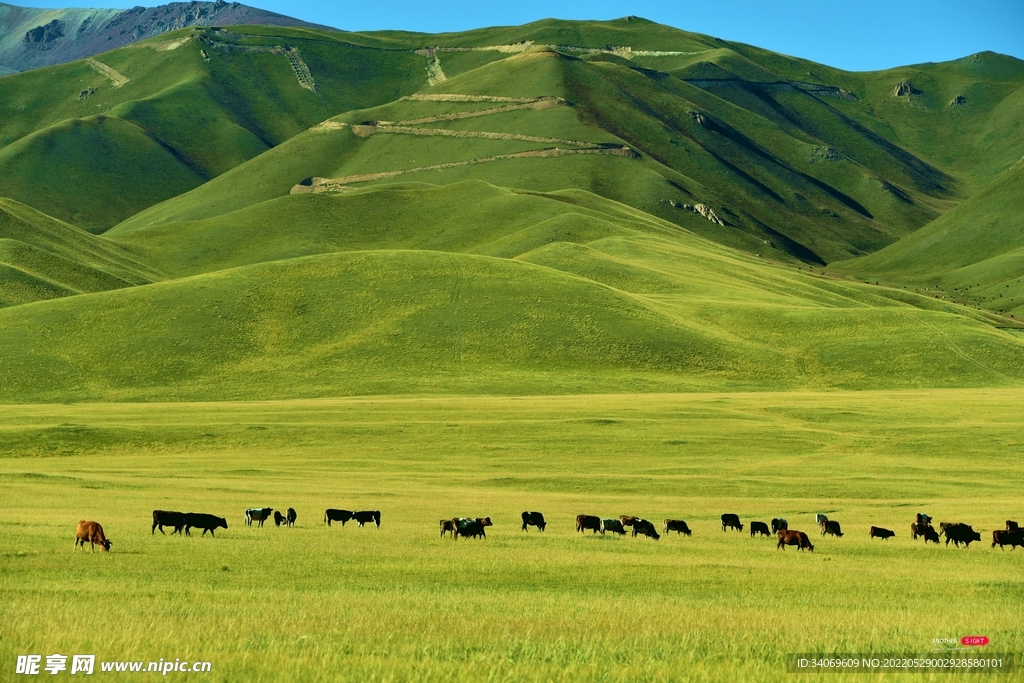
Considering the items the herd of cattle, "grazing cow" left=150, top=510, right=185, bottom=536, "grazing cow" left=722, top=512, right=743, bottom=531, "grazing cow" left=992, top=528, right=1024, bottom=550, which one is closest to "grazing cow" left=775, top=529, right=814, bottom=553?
the herd of cattle

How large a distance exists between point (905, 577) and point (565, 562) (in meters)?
9.47

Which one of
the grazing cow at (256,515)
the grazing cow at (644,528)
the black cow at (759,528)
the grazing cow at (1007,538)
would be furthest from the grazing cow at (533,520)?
the grazing cow at (1007,538)

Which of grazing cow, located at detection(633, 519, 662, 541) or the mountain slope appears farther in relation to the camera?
the mountain slope

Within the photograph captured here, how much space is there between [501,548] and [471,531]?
3.05 m

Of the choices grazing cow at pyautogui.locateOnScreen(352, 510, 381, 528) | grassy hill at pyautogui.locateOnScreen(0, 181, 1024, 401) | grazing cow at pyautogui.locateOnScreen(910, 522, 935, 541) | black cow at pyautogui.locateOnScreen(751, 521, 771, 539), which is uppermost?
grassy hill at pyautogui.locateOnScreen(0, 181, 1024, 401)

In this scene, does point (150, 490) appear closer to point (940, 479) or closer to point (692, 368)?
point (940, 479)

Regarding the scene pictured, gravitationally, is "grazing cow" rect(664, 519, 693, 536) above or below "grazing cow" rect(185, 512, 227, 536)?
below

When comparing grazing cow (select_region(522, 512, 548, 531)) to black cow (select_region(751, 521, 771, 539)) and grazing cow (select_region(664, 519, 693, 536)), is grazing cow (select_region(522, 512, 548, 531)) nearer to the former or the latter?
grazing cow (select_region(664, 519, 693, 536))

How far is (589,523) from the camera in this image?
135ft

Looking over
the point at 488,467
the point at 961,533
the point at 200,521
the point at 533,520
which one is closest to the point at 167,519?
the point at 200,521

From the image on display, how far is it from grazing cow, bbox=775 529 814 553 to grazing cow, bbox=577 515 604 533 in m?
7.04

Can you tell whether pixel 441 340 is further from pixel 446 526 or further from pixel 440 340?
pixel 446 526

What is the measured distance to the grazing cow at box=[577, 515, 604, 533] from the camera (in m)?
40.9

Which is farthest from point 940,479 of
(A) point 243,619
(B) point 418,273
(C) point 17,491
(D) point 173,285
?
(D) point 173,285
